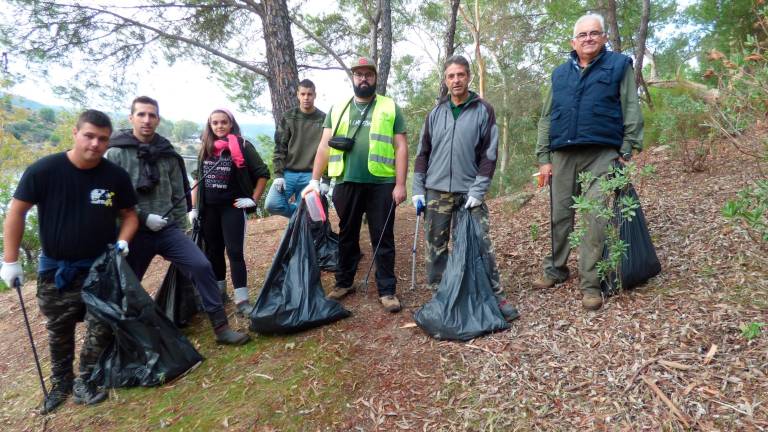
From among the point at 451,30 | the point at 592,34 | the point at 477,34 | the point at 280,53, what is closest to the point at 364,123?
the point at 592,34

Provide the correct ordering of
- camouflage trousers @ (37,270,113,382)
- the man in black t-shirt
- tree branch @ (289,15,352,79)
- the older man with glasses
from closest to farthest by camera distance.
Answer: the man in black t-shirt, camouflage trousers @ (37,270,113,382), the older man with glasses, tree branch @ (289,15,352,79)


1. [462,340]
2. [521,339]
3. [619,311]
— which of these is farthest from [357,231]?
[619,311]

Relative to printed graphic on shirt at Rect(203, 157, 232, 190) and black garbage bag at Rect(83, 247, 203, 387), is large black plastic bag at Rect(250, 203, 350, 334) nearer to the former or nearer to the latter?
black garbage bag at Rect(83, 247, 203, 387)

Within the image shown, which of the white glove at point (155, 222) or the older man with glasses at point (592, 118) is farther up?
the older man with glasses at point (592, 118)

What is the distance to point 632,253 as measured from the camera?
104 inches

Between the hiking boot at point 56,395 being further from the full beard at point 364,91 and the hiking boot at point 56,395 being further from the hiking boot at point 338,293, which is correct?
the full beard at point 364,91

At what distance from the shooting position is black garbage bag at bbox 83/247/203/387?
243cm

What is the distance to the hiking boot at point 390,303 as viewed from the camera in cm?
311

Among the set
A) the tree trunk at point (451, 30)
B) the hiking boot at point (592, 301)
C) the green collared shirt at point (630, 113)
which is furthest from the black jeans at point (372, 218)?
the tree trunk at point (451, 30)

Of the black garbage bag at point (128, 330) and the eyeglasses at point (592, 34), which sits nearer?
the black garbage bag at point (128, 330)

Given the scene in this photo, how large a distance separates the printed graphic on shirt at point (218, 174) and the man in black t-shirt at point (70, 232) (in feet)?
2.00

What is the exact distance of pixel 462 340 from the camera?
2617 mm

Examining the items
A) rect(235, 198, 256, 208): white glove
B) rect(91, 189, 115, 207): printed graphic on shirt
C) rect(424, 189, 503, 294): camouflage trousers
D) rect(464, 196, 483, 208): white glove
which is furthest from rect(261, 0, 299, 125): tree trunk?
rect(464, 196, 483, 208): white glove

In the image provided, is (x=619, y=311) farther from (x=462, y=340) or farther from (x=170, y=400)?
(x=170, y=400)
